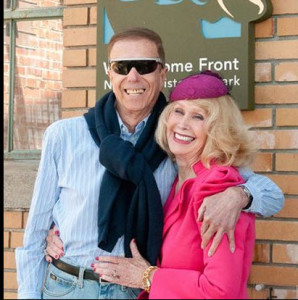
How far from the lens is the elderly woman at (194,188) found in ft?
8.93

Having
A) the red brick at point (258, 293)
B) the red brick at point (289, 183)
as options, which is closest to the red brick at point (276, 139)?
the red brick at point (289, 183)

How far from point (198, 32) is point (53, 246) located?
154 cm

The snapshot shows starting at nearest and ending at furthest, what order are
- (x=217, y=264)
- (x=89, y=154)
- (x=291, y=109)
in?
(x=217, y=264), (x=89, y=154), (x=291, y=109)

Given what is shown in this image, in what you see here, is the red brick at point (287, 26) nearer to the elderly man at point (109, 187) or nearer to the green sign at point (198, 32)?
the green sign at point (198, 32)

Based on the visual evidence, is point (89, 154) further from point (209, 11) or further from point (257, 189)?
point (209, 11)

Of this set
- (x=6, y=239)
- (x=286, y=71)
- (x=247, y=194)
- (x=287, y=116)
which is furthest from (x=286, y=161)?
(x=6, y=239)

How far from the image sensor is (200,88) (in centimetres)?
296

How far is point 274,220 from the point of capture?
3.95 metres

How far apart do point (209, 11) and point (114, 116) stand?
115 centimetres

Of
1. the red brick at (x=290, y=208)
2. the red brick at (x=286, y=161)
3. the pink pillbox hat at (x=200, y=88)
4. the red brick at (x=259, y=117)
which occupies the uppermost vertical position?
the pink pillbox hat at (x=200, y=88)

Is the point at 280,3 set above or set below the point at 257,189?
above

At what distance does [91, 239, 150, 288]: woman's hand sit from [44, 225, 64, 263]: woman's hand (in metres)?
0.19

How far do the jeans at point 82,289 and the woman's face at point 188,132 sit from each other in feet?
1.92

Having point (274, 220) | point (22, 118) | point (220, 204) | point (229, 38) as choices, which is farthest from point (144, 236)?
point (22, 118)
